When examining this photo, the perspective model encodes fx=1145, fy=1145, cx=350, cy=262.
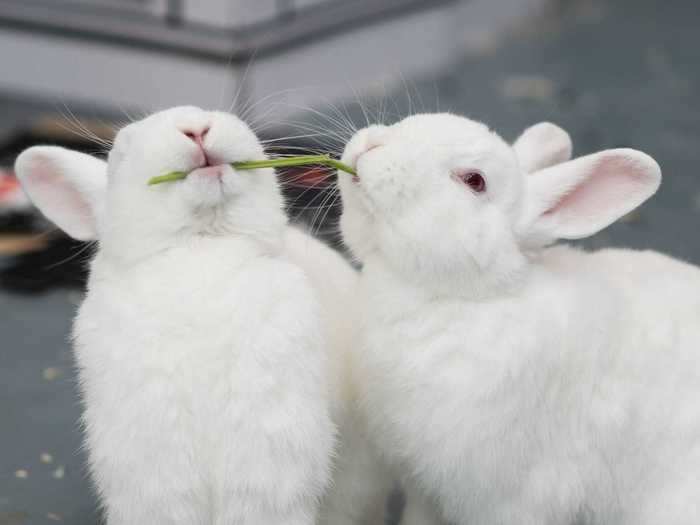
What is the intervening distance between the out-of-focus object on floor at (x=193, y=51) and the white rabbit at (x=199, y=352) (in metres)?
2.81

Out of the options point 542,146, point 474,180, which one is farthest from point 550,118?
point 474,180

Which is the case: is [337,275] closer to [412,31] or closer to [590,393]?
[590,393]

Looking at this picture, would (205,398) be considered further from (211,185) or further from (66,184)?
(66,184)

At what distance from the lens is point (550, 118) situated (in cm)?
548

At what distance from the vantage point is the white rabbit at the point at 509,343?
2281 millimetres

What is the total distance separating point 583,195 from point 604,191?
0.04 metres

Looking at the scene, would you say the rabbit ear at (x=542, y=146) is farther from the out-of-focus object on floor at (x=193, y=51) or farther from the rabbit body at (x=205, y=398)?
the out-of-focus object on floor at (x=193, y=51)

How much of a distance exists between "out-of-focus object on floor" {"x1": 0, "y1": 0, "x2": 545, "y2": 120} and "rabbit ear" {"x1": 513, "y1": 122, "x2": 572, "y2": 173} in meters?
2.45

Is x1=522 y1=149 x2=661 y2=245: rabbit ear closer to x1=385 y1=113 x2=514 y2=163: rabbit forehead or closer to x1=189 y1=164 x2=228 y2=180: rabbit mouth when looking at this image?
x1=385 y1=113 x2=514 y2=163: rabbit forehead

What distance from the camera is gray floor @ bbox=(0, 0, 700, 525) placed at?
293cm

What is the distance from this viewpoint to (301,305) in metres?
2.20

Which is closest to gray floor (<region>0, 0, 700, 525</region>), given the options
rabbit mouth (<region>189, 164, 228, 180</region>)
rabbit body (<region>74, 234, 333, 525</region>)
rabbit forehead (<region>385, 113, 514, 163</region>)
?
rabbit body (<region>74, 234, 333, 525</region>)

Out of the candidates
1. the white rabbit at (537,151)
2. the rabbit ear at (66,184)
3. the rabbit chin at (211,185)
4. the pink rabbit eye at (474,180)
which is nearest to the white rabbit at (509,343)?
the pink rabbit eye at (474,180)

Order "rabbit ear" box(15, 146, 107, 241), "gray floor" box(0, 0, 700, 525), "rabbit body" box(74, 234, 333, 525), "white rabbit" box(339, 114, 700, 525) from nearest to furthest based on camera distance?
"rabbit body" box(74, 234, 333, 525) < "white rabbit" box(339, 114, 700, 525) < "rabbit ear" box(15, 146, 107, 241) < "gray floor" box(0, 0, 700, 525)
